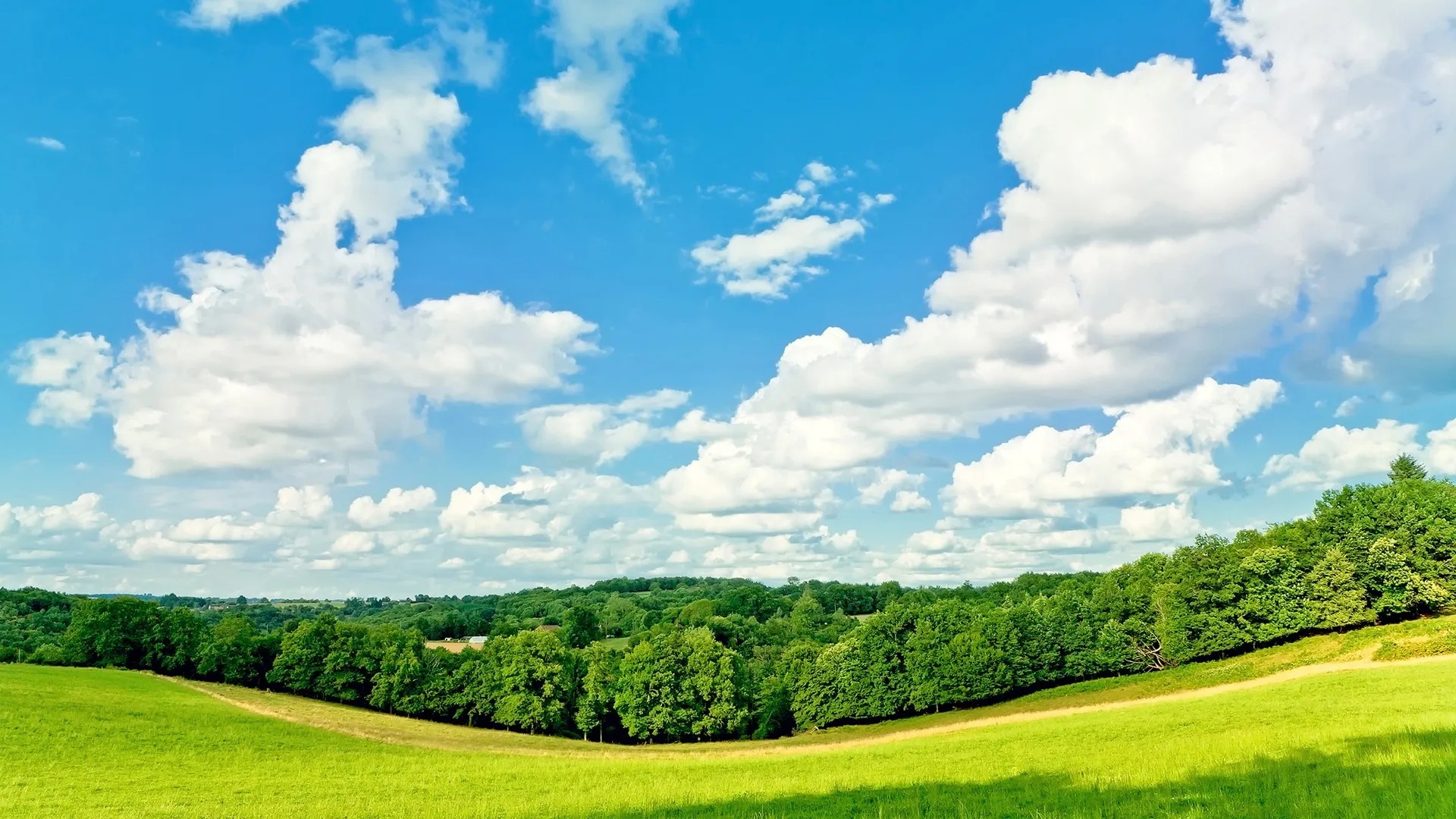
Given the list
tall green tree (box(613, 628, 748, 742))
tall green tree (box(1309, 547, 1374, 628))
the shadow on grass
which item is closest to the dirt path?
tall green tree (box(613, 628, 748, 742))

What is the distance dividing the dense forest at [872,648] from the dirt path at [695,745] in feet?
33.7

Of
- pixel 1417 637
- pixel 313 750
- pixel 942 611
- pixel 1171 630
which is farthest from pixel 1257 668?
pixel 313 750

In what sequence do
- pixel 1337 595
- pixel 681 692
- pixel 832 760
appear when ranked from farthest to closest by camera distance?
pixel 681 692, pixel 1337 595, pixel 832 760

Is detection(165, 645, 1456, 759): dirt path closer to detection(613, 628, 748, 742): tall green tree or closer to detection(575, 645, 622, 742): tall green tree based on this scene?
detection(613, 628, 748, 742): tall green tree

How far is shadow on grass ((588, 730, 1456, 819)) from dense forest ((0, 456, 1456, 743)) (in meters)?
70.3

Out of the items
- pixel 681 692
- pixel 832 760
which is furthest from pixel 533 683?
pixel 832 760

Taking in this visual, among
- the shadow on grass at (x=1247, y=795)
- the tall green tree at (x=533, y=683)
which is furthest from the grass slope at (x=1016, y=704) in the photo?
the shadow on grass at (x=1247, y=795)

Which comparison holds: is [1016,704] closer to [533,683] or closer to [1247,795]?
[533,683]

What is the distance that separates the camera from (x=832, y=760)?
129 feet

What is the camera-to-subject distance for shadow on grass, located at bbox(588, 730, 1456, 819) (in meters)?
10.7

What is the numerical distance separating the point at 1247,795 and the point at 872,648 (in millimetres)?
79520

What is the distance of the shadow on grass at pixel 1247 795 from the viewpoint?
421 inches

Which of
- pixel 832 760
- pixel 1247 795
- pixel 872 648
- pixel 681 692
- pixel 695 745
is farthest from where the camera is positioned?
pixel 872 648

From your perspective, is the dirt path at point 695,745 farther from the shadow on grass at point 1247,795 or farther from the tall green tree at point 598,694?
the shadow on grass at point 1247,795
